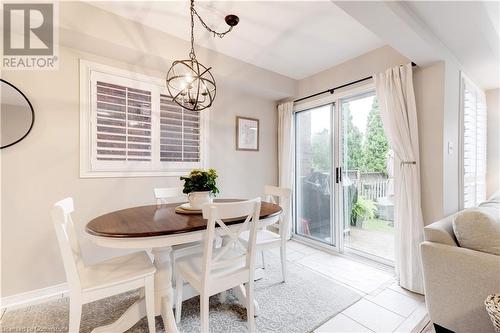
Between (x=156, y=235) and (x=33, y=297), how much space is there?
67.2 inches

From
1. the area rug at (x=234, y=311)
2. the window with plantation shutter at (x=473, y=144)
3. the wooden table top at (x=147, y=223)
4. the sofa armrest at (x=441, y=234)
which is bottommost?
the area rug at (x=234, y=311)

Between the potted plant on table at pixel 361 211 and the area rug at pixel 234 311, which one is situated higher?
the potted plant on table at pixel 361 211

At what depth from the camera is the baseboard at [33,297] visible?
6.17 ft

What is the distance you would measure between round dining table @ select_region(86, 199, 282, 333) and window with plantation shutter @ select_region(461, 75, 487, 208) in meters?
2.50

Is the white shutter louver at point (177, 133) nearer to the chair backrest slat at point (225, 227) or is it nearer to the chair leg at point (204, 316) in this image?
the chair backrest slat at point (225, 227)

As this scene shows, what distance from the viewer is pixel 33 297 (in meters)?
1.97

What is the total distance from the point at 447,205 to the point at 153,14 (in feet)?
10.9

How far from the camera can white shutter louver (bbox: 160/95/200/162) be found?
269 centimetres

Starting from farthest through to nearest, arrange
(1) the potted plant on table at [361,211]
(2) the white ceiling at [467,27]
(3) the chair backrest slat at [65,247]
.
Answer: (1) the potted plant on table at [361,211] < (2) the white ceiling at [467,27] < (3) the chair backrest slat at [65,247]

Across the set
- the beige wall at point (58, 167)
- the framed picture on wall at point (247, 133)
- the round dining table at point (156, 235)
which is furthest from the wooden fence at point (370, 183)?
the beige wall at point (58, 167)

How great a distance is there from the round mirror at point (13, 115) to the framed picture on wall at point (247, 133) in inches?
86.8

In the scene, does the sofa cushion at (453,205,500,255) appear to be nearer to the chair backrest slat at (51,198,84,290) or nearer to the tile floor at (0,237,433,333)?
the tile floor at (0,237,433,333)

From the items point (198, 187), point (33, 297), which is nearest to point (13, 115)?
point (33, 297)

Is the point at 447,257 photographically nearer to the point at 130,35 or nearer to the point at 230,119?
the point at 230,119
